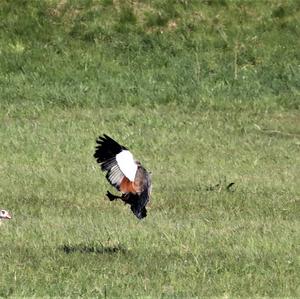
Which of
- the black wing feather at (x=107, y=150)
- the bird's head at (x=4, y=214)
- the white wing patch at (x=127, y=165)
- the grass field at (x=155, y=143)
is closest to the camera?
the grass field at (x=155, y=143)

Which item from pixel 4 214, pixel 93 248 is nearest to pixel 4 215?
pixel 4 214

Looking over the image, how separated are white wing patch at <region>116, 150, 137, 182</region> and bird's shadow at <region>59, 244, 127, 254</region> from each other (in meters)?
0.63

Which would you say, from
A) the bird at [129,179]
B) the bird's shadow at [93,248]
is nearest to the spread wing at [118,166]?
the bird at [129,179]

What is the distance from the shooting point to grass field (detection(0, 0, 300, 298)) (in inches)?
312

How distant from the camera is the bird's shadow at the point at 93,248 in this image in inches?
335

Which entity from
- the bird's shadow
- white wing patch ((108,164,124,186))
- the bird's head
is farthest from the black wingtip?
the bird's head

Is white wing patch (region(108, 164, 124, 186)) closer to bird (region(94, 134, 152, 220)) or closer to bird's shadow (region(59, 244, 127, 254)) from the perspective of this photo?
bird (region(94, 134, 152, 220))

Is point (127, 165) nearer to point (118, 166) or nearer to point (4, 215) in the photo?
point (118, 166)

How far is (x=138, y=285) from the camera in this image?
7.35 metres

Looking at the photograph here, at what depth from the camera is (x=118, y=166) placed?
8.41m

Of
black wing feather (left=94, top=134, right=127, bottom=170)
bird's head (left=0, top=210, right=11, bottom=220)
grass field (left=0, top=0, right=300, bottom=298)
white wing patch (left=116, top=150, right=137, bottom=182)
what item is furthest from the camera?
bird's head (left=0, top=210, right=11, bottom=220)

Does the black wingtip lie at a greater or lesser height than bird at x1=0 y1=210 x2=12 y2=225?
greater

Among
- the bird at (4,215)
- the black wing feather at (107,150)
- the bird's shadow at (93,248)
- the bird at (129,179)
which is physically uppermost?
the black wing feather at (107,150)

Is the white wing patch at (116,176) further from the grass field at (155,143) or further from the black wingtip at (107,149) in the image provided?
the grass field at (155,143)
